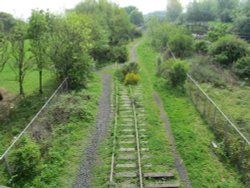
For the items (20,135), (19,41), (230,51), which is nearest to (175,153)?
(20,135)

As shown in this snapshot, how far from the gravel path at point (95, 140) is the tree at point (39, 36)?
5.38m

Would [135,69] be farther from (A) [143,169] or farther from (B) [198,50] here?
(A) [143,169]

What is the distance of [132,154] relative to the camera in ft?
41.1

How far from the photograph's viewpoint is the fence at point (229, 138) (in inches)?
445

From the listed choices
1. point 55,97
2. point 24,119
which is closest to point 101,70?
point 55,97

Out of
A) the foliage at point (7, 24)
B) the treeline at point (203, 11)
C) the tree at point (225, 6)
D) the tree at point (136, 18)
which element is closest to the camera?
the foliage at point (7, 24)

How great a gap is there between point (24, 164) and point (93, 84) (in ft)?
44.3

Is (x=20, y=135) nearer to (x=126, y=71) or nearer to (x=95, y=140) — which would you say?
(x=95, y=140)

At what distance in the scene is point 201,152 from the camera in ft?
41.5

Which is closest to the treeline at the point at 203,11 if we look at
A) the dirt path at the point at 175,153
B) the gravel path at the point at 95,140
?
the dirt path at the point at 175,153

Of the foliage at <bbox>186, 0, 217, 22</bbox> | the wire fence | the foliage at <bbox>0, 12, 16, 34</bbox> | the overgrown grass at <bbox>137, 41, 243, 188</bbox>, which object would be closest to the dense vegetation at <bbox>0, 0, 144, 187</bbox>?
the foliage at <bbox>0, 12, 16, 34</bbox>

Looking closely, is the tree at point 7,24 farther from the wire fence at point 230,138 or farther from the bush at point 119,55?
the wire fence at point 230,138

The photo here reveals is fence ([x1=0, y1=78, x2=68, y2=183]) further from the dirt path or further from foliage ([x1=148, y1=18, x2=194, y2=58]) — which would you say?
foliage ([x1=148, y1=18, x2=194, y2=58])

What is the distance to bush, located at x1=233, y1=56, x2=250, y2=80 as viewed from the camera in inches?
997
